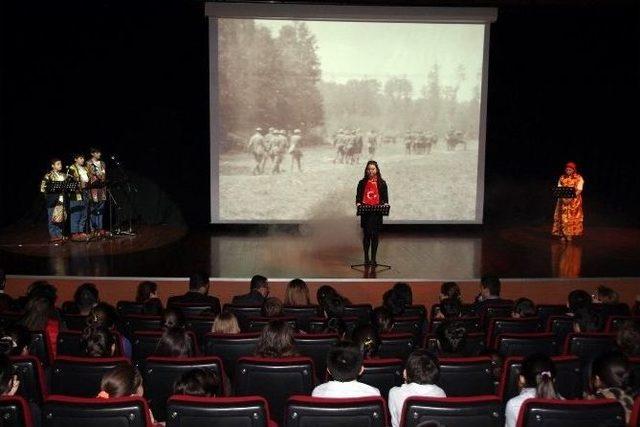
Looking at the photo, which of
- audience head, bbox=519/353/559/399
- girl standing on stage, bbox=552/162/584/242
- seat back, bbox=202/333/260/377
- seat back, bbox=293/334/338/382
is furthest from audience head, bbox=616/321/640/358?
girl standing on stage, bbox=552/162/584/242

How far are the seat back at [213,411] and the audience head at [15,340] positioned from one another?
5.31 ft

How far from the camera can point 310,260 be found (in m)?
10.4

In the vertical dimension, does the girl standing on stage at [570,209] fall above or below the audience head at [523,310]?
above

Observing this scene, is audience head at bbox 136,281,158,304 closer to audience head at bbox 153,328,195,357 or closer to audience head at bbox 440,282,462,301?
audience head at bbox 153,328,195,357

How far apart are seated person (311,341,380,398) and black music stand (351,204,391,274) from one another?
5.75 meters

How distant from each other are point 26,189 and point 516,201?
381 inches

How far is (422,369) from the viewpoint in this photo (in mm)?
3408

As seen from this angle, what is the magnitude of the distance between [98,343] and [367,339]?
160cm

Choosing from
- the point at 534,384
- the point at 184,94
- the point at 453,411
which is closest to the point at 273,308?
the point at 534,384

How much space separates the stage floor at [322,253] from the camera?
9546 millimetres

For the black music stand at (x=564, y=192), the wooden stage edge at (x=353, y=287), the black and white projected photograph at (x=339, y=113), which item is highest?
the black and white projected photograph at (x=339, y=113)

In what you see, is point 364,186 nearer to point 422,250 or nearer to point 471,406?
point 422,250

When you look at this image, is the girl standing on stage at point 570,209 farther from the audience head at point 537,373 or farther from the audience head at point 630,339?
the audience head at point 537,373

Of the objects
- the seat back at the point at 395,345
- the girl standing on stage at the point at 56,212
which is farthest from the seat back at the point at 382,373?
the girl standing on stage at the point at 56,212
